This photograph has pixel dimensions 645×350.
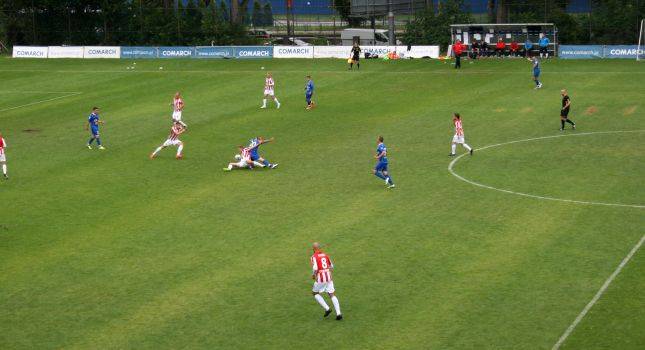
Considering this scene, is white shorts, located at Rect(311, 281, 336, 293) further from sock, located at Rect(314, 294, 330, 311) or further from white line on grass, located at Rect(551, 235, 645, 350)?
white line on grass, located at Rect(551, 235, 645, 350)

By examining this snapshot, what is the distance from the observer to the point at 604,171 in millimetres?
47625

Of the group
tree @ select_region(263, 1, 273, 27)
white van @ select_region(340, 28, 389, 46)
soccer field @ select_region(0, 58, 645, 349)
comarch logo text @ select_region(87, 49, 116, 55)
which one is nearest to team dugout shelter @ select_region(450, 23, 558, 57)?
white van @ select_region(340, 28, 389, 46)

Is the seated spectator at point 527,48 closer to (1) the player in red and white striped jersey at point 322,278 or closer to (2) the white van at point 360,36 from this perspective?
(2) the white van at point 360,36

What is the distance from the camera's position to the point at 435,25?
99.1 metres

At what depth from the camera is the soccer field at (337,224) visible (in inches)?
1148

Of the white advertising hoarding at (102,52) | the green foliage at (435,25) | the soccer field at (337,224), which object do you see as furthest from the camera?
the white advertising hoarding at (102,52)

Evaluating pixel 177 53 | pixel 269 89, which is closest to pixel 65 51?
pixel 177 53

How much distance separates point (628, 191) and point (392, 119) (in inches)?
845

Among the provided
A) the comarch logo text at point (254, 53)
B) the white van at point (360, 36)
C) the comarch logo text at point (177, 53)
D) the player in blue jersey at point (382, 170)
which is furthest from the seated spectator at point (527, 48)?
the player in blue jersey at point (382, 170)

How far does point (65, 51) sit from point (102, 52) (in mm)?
4224

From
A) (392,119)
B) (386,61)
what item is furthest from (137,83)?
(392,119)

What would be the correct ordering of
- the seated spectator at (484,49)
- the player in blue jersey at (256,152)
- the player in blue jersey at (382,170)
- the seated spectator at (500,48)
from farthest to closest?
1. the seated spectator at (484,49)
2. the seated spectator at (500,48)
3. the player in blue jersey at (256,152)
4. the player in blue jersey at (382,170)

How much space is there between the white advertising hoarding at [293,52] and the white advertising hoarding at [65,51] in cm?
2150

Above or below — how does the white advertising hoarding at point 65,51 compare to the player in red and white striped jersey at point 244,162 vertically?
above
